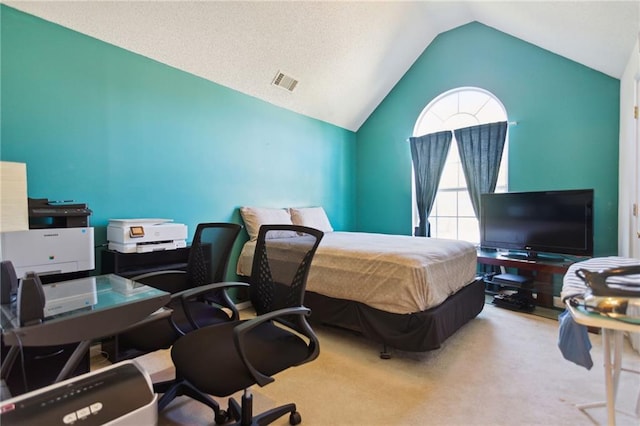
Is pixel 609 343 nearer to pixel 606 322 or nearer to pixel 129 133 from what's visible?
pixel 606 322

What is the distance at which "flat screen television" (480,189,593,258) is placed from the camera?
308 cm

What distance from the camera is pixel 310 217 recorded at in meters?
4.12

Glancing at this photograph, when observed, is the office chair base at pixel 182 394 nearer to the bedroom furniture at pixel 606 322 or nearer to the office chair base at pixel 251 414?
the office chair base at pixel 251 414

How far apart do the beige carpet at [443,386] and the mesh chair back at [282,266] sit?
25.4 inches

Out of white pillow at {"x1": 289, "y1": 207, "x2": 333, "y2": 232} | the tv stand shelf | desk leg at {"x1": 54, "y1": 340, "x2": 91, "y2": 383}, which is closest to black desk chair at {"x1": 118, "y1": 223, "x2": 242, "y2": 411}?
desk leg at {"x1": 54, "y1": 340, "x2": 91, "y2": 383}

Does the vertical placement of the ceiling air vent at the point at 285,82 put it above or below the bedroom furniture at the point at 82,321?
above

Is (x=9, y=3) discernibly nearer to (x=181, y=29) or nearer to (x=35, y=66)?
(x=35, y=66)

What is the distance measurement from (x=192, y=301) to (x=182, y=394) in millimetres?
533

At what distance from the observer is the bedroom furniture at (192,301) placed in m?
1.65

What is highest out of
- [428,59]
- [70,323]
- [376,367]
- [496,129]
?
[428,59]

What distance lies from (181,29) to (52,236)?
6.57ft

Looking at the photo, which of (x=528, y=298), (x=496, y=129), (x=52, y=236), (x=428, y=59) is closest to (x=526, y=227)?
(x=528, y=298)

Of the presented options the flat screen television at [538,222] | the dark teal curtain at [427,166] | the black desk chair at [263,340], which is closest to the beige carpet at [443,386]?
the black desk chair at [263,340]

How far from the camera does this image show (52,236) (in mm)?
2002
